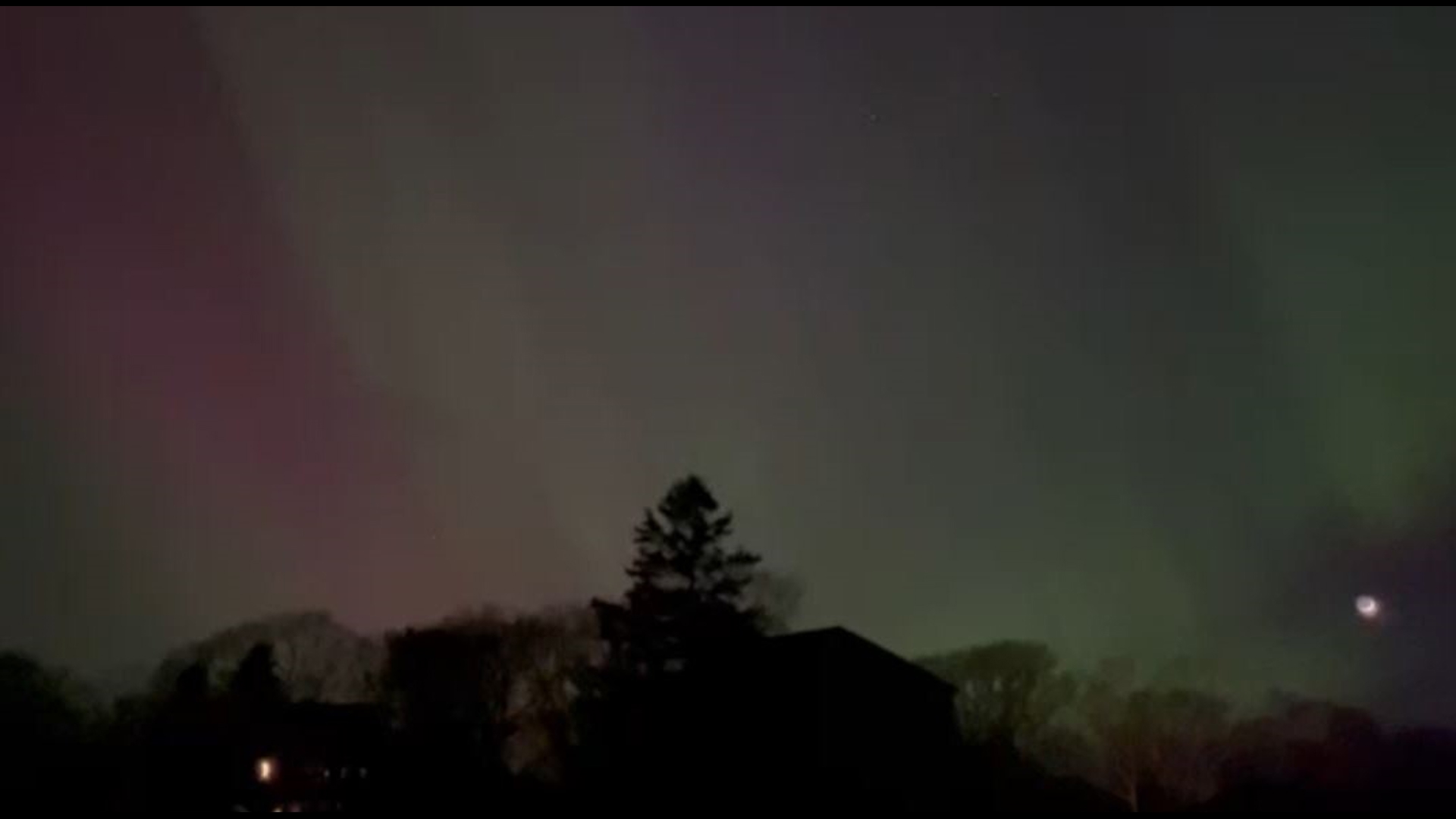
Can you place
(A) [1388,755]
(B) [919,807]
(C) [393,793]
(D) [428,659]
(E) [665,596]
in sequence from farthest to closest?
(A) [1388,755], (D) [428,659], (E) [665,596], (B) [919,807], (C) [393,793]

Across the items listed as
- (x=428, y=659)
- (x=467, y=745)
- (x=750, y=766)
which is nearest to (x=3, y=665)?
(x=428, y=659)

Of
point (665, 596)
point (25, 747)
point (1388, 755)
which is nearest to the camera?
point (665, 596)

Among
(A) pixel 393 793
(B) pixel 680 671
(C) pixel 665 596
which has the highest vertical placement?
(C) pixel 665 596

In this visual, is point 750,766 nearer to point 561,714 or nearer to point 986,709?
point 561,714

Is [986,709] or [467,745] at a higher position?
[986,709]

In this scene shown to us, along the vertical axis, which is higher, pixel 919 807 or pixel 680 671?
pixel 680 671

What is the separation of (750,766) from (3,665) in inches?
1734

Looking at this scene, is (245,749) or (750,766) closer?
(750,766)

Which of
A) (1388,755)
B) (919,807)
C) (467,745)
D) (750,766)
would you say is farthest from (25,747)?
(1388,755)

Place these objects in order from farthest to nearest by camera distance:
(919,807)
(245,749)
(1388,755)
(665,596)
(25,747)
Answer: (1388,755)
(25,747)
(245,749)
(665,596)
(919,807)

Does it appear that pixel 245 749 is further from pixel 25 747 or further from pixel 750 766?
pixel 750 766

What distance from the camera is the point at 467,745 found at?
55.0 metres

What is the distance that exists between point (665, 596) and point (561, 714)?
1315 centimetres

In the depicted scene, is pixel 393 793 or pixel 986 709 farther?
pixel 986 709
